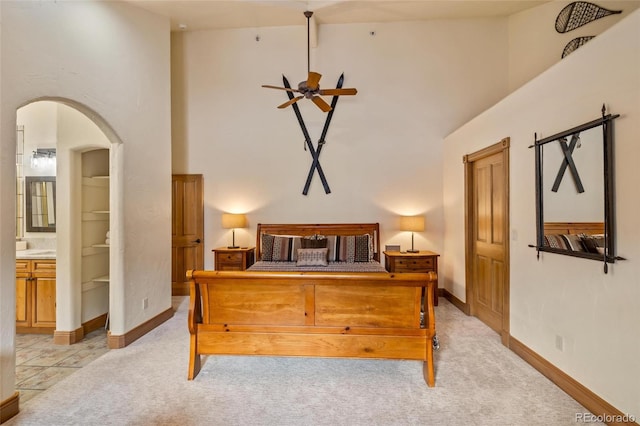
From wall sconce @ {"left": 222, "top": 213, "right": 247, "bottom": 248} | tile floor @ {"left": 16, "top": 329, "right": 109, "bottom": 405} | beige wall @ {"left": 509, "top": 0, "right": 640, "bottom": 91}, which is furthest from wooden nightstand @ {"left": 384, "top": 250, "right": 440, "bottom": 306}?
tile floor @ {"left": 16, "top": 329, "right": 109, "bottom": 405}

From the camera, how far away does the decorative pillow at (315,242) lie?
4.84m

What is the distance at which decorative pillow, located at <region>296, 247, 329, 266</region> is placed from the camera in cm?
455

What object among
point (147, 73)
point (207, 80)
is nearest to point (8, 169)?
point (147, 73)

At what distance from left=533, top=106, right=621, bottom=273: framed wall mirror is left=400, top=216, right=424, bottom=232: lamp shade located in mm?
2026

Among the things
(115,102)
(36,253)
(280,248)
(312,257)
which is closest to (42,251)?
(36,253)

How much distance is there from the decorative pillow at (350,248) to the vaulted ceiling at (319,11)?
3.57 m

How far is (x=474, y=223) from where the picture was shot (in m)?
4.34

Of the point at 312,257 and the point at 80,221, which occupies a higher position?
the point at 80,221

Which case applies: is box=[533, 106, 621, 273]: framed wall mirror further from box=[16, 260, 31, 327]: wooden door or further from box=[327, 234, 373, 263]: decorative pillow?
box=[16, 260, 31, 327]: wooden door

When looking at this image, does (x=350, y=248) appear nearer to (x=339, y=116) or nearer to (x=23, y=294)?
(x=339, y=116)

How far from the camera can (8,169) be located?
7.02ft

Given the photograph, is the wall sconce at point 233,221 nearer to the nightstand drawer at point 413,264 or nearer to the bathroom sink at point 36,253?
A: the bathroom sink at point 36,253

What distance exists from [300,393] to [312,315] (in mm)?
603

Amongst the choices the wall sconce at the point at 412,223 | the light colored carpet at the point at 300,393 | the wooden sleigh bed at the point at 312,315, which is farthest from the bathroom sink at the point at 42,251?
the wall sconce at the point at 412,223
